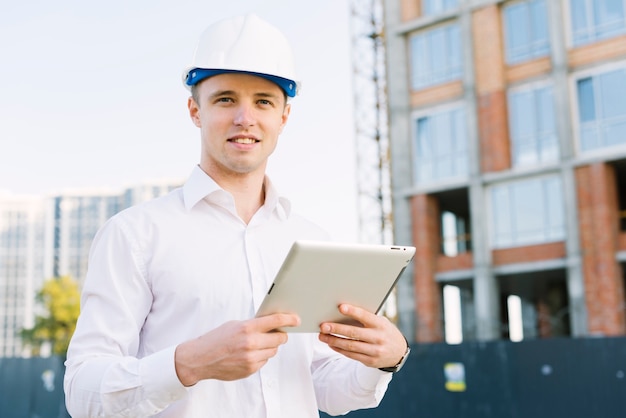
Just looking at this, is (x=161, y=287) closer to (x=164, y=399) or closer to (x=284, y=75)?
(x=164, y=399)

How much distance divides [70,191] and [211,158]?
13172 cm

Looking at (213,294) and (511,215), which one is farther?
(511,215)

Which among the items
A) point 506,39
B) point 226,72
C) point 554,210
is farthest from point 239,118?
point 506,39

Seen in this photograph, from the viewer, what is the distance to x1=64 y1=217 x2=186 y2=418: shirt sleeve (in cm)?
207

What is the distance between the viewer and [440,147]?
2531cm

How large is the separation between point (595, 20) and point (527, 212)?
5.79 m

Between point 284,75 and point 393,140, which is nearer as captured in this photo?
point 284,75

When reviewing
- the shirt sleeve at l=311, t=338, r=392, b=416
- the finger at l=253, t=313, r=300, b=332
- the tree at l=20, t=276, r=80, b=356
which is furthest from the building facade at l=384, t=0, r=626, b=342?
the tree at l=20, t=276, r=80, b=356

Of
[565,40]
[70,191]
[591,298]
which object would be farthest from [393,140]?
[70,191]

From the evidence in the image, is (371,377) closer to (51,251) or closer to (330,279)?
(330,279)

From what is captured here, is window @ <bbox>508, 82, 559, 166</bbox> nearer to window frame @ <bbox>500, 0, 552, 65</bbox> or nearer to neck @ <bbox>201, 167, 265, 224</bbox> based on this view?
window frame @ <bbox>500, 0, 552, 65</bbox>

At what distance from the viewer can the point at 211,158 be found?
8.38ft

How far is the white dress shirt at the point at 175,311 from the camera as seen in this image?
2.10 meters

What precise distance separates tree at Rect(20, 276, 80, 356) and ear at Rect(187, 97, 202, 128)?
58062mm
